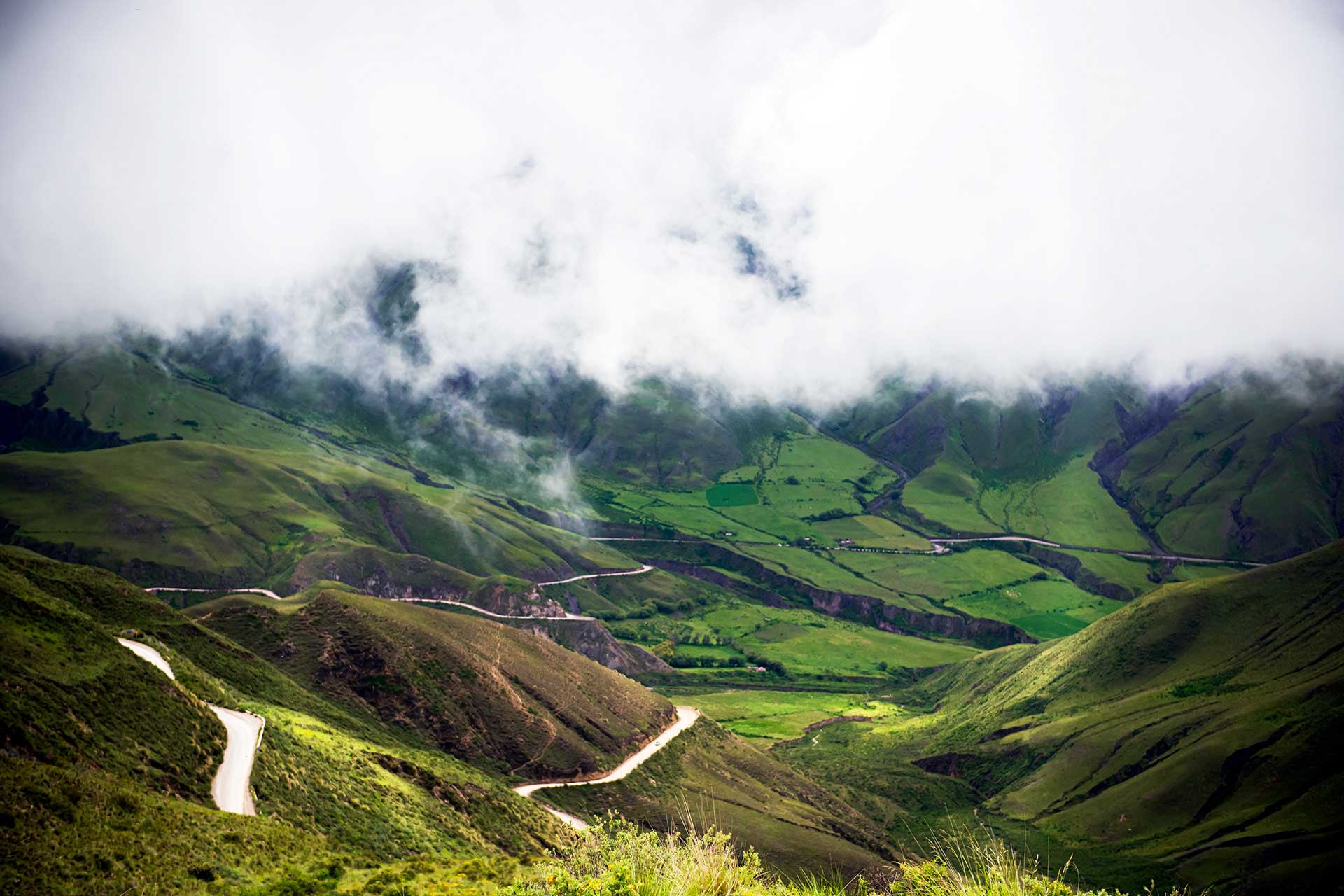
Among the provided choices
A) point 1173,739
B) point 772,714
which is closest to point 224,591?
point 772,714

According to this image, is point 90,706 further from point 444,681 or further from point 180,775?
point 444,681

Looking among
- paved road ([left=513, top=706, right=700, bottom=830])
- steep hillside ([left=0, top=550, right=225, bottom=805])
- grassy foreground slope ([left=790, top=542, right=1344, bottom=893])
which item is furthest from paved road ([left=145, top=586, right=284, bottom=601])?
steep hillside ([left=0, top=550, right=225, bottom=805])

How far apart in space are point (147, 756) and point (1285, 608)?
148119 mm

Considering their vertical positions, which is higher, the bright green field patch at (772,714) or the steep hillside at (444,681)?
the steep hillside at (444,681)

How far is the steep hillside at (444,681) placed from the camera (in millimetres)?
93125

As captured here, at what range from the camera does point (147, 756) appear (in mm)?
49250

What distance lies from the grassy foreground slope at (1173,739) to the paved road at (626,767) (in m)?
29.2

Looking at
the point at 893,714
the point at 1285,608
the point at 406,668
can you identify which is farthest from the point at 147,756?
the point at 893,714

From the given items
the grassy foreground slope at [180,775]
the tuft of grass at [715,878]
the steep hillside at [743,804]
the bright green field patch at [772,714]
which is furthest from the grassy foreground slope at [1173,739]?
the tuft of grass at [715,878]

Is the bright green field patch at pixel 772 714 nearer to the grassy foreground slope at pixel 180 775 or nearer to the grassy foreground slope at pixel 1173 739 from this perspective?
the grassy foreground slope at pixel 1173 739

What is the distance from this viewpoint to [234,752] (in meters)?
58.1

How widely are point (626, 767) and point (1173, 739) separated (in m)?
70.5

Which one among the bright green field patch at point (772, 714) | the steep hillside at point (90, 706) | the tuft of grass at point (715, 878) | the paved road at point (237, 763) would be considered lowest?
the bright green field patch at point (772, 714)

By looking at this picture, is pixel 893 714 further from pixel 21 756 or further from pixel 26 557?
pixel 21 756
